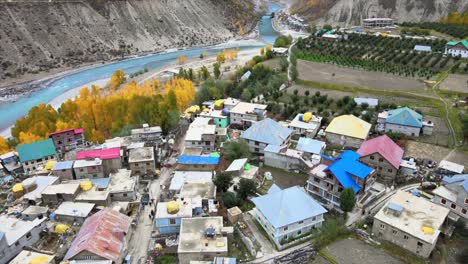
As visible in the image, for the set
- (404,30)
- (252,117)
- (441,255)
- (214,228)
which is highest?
(404,30)

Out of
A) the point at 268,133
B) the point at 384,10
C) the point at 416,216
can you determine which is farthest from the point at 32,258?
the point at 384,10

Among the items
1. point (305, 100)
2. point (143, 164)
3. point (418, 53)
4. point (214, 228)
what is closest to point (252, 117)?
point (305, 100)

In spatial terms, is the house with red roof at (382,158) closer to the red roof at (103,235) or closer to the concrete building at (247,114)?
the concrete building at (247,114)

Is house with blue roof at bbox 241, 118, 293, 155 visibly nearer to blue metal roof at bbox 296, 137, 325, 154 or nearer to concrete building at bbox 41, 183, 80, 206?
blue metal roof at bbox 296, 137, 325, 154

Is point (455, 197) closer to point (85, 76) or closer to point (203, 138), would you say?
point (203, 138)

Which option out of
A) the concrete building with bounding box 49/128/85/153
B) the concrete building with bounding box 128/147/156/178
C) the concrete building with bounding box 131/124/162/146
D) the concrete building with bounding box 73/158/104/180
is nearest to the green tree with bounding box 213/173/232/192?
the concrete building with bounding box 128/147/156/178

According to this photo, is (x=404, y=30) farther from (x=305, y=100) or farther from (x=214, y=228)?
(x=214, y=228)
